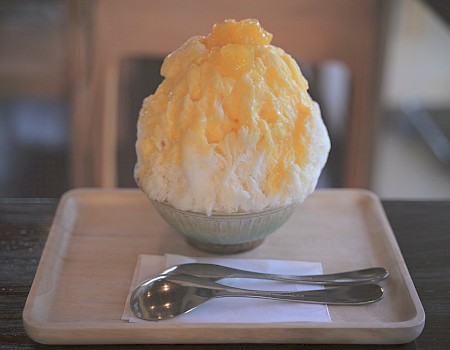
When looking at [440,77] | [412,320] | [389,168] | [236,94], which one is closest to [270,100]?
[236,94]

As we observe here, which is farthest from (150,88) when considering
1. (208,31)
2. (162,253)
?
(162,253)

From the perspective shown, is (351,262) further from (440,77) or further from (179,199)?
(440,77)

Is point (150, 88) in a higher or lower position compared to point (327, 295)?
lower

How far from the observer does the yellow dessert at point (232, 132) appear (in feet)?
2.04

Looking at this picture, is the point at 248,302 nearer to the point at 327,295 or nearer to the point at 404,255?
the point at 327,295

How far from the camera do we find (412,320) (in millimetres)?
582

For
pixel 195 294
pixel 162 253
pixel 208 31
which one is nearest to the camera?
pixel 195 294

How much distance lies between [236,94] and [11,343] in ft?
1.05

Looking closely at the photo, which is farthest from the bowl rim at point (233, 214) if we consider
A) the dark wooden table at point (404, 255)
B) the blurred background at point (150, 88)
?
the blurred background at point (150, 88)

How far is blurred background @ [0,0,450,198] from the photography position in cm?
163

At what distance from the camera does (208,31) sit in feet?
5.35

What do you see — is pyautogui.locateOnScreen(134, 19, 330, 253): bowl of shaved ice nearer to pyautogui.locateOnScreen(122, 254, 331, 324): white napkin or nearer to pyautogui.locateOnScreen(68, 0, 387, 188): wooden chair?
pyautogui.locateOnScreen(122, 254, 331, 324): white napkin

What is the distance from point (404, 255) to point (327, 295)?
14cm

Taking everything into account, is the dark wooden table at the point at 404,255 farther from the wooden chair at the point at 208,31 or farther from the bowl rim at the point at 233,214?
the wooden chair at the point at 208,31
